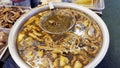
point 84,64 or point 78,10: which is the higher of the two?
point 78,10

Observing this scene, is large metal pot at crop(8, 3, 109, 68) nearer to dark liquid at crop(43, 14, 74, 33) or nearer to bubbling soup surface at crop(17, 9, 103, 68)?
bubbling soup surface at crop(17, 9, 103, 68)

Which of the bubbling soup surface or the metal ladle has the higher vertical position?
the metal ladle

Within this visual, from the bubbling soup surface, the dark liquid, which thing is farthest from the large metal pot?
the dark liquid

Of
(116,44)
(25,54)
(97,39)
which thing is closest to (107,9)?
(116,44)

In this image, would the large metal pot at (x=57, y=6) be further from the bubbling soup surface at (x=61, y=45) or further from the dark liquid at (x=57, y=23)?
the dark liquid at (x=57, y=23)

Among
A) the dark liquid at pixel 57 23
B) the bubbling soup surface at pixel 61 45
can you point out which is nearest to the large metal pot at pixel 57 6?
the bubbling soup surface at pixel 61 45

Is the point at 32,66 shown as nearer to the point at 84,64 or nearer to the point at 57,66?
the point at 57,66
